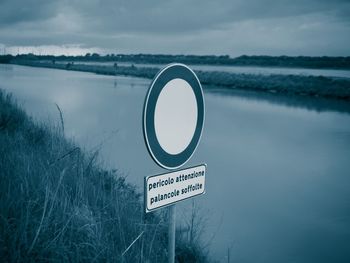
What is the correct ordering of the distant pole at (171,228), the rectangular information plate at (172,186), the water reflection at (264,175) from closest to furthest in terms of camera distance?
the rectangular information plate at (172,186) < the distant pole at (171,228) < the water reflection at (264,175)

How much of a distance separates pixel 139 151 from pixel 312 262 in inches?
222

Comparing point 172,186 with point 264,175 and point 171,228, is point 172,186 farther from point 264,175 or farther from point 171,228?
point 264,175

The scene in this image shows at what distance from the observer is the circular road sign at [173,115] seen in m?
1.80

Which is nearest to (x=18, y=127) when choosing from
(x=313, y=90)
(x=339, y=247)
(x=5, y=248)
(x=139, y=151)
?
(x=139, y=151)

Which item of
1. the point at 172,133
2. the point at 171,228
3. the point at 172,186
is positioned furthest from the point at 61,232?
the point at 172,133

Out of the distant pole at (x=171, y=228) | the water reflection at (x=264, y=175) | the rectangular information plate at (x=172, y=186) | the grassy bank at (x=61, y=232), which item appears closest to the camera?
the rectangular information plate at (x=172, y=186)

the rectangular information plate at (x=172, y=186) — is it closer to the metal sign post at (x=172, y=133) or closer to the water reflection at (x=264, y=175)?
the metal sign post at (x=172, y=133)

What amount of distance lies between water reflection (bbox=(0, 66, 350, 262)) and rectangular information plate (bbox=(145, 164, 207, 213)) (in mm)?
2468

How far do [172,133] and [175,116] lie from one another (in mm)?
113

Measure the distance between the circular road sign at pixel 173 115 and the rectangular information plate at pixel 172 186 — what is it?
0.08 m

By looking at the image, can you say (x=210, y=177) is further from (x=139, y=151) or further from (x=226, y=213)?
(x=139, y=151)

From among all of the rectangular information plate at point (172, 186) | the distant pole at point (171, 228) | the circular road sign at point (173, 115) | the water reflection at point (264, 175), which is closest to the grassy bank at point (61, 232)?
the distant pole at point (171, 228)

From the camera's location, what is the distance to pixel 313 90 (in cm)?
2573

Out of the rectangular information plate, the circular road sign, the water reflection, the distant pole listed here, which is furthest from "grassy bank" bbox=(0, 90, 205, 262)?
the water reflection
